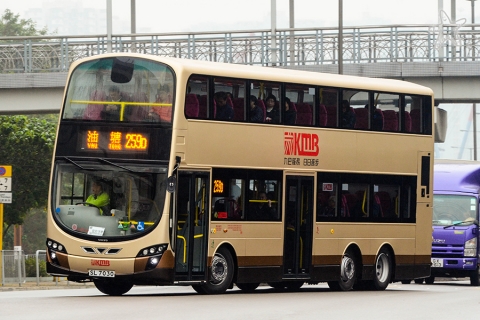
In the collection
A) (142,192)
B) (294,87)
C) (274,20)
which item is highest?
(274,20)

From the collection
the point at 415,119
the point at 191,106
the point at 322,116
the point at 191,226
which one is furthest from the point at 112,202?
the point at 415,119

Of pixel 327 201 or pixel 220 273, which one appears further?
pixel 327 201

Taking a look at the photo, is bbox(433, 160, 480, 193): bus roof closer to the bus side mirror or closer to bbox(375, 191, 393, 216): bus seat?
bbox(375, 191, 393, 216): bus seat

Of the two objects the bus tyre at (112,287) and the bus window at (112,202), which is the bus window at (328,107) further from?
the bus tyre at (112,287)

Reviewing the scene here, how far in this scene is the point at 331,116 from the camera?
2294 centimetres

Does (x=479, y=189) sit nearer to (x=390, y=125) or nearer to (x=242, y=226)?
(x=390, y=125)

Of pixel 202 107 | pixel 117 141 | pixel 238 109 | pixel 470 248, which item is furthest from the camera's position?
Result: pixel 470 248

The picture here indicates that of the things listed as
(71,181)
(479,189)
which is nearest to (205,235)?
(71,181)

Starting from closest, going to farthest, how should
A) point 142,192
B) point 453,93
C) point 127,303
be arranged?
point 127,303
point 142,192
point 453,93

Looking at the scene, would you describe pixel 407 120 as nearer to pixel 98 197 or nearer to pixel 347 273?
pixel 347 273

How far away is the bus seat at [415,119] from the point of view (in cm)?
2483

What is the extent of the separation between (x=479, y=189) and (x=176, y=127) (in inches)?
504

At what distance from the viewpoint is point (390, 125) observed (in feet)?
79.6

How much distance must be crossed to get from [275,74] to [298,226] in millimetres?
2805
